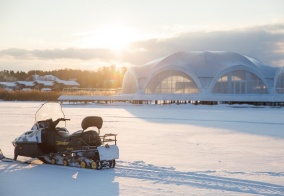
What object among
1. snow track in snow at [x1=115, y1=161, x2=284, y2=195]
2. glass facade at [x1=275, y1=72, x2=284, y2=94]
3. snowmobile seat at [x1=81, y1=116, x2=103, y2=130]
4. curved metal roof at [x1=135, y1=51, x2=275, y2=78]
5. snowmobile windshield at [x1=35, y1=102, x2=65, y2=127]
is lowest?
snow track in snow at [x1=115, y1=161, x2=284, y2=195]

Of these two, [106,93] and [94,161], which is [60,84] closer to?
[106,93]

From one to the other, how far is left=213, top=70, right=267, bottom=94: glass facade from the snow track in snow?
42591mm

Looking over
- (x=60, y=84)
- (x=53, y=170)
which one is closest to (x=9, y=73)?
(x=60, y=84)

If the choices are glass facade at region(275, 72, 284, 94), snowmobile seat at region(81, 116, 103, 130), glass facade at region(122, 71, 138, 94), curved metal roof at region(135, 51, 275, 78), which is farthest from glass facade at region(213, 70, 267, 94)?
snowmobile seat at region(81, 116, 103, 130)

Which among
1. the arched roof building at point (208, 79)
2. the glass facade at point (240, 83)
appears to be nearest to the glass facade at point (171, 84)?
the arched roof building at point (208, 79)

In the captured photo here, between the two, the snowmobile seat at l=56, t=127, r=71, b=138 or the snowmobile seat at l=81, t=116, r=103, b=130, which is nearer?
the snowmobile seat at l=81, t=116, r=103, b=130

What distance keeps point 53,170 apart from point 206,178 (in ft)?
12.8

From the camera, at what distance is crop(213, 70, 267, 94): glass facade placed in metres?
52.2

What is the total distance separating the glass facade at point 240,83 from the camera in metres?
52.2

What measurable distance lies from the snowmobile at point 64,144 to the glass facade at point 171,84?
139 ft

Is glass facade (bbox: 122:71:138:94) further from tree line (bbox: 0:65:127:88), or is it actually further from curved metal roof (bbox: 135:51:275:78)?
tree line (bbox: 0:65:127:88)

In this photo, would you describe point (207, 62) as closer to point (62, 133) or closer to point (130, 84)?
point (130, 84)

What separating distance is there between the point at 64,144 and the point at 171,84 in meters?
44.2

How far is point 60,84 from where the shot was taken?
119 metres
